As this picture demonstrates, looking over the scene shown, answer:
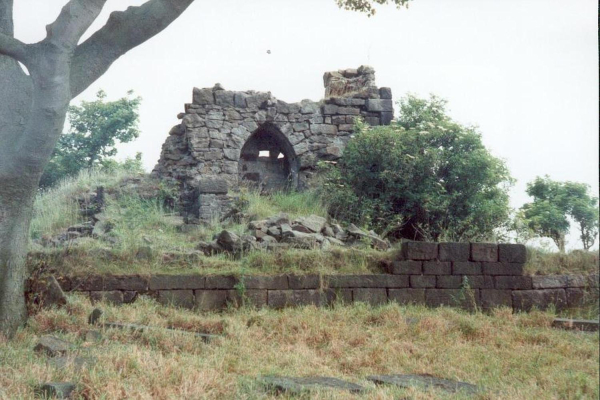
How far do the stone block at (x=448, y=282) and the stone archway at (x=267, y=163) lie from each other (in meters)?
6.95

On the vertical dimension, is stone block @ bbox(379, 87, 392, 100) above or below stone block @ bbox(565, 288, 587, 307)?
above

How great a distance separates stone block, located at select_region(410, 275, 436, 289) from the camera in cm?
882

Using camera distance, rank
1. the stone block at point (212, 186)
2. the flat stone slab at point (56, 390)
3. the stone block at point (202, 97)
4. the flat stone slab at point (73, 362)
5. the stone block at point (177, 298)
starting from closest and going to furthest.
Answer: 1. the flat stone slab at point (56, 390)
2. the flat stone slab at point (73, 362)
3. the stone block at point (177, 298)
4. the stone block at point (212, 186)
5. the stone block at point (202, 97)

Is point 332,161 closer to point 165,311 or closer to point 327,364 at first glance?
point 165,311

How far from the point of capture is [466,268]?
8969 mm

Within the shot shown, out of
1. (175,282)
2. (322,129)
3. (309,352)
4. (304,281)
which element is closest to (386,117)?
(322,129)

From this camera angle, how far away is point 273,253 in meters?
8.83

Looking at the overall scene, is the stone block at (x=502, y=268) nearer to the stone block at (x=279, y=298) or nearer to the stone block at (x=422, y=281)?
the stone block at (x=422, y=281)

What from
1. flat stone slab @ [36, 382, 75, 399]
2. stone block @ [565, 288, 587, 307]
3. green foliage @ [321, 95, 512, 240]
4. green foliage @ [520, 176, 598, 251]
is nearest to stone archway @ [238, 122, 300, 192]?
green foliage @ [321, 95, 512, 240]

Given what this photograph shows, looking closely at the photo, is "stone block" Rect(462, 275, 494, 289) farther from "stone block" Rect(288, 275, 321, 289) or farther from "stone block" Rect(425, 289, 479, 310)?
"stone block" Rect(288, 275, 321, 289)

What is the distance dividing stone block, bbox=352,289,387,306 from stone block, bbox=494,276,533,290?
65.3 inches

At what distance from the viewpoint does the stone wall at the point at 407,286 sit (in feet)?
26.6

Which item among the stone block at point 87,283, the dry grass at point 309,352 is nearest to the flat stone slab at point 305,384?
the dry grass at point 309,352

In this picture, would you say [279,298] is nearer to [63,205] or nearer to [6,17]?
[6,17]
